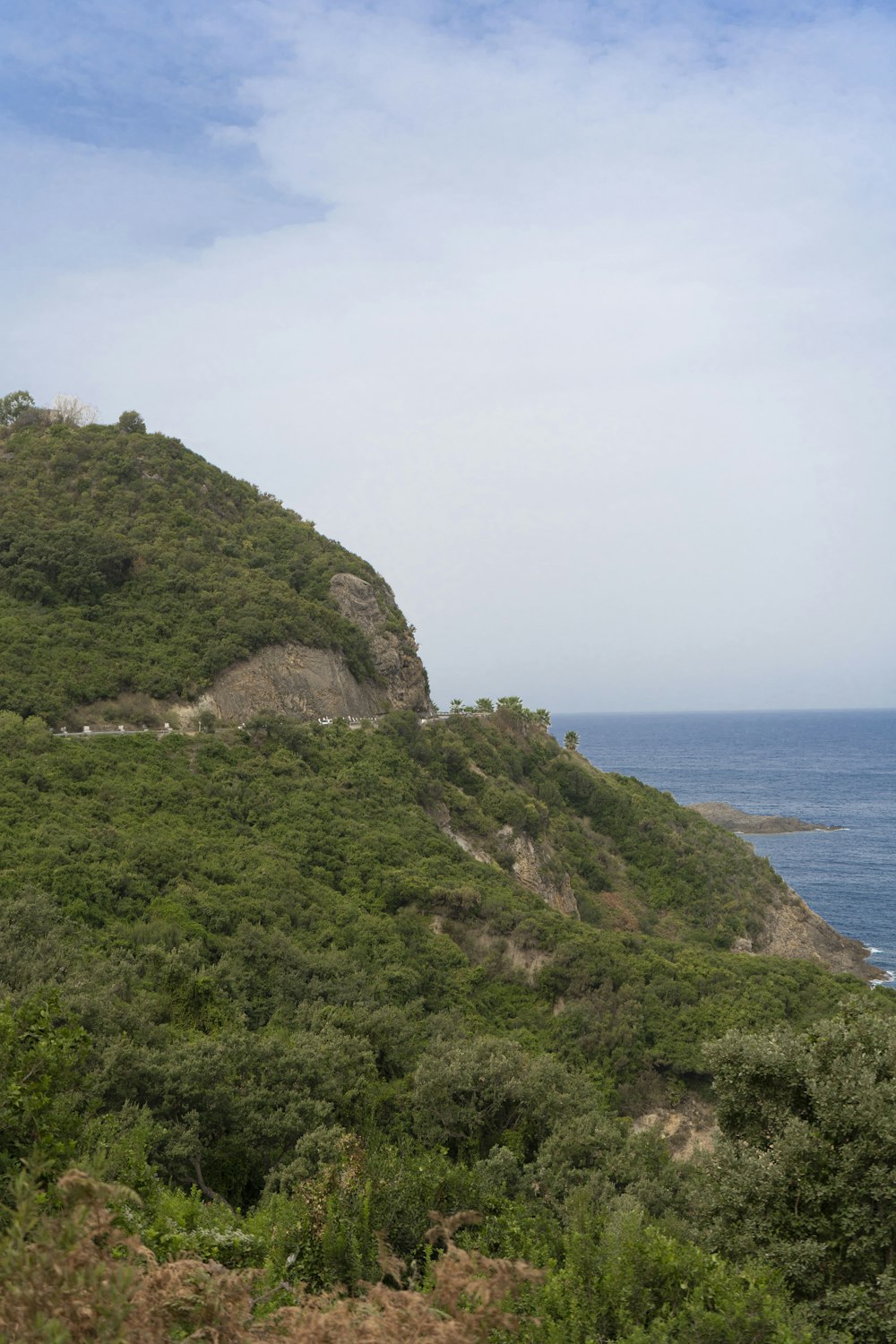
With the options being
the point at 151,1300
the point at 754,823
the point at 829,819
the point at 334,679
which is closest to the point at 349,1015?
the point at 151,1300

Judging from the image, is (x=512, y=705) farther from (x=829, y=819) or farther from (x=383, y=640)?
(x=829, y=819)

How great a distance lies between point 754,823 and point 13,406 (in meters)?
90.9

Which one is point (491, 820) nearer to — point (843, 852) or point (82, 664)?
point (82, 664)

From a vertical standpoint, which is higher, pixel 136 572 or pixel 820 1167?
pixel 136 572

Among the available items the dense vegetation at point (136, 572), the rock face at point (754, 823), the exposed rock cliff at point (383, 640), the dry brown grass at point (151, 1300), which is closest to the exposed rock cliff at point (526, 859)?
the exposed rock cliff at point (383, 640)

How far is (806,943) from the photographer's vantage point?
204ft

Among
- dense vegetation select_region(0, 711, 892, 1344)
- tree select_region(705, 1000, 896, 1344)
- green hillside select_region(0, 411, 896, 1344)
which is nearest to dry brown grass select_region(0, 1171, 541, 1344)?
green hillside select_region(0, 411, 896, 1344)

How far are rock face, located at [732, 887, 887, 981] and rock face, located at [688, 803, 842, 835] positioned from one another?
42.7 metres

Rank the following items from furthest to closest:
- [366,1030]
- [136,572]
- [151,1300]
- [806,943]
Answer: [806,943]
[136,572]
[366,1030]
[151,1300]

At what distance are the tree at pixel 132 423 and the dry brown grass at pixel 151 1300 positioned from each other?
65200 mm

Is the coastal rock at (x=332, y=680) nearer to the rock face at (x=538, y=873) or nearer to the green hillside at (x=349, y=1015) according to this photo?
the green hillside at (x=349, y=1015)

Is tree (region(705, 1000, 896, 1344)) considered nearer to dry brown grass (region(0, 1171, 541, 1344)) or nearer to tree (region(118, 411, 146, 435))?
dry brown grass (region(0, 1171, 541, 1344))

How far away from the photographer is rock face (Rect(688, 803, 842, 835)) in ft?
360

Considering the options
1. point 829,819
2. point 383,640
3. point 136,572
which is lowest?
point 829,819
